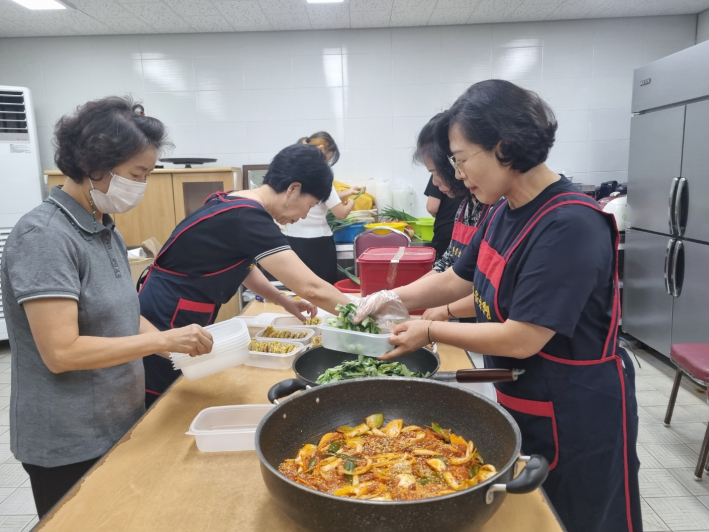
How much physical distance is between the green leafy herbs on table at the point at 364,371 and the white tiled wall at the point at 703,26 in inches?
210

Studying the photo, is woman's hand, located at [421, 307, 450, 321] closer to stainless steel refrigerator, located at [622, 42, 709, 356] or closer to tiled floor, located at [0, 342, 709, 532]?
tiled floor, located at [0, 342, 709, 532]

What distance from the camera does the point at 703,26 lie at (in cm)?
496

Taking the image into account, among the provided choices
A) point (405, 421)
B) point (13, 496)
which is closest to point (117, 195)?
point (405, 421)

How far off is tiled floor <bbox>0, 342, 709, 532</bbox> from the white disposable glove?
1662mm

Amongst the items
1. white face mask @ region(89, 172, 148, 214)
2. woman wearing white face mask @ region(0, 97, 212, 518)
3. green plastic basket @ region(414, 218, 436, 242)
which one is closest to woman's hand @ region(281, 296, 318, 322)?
woman wearing white face mask @ region(0, 97, 212, 518)

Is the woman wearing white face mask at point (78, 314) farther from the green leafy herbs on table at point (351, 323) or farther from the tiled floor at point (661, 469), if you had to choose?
the tiled floor at point (661, 469)

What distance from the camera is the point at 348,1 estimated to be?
14.2 feet

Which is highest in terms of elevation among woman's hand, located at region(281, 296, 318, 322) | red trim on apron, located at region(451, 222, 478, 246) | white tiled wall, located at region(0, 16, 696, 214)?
white tiled wall, located at region(0, 16, 696, 214)

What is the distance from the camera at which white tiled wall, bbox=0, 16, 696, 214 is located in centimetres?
511

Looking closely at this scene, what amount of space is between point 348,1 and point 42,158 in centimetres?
359

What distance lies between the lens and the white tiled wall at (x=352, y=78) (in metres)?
5.11

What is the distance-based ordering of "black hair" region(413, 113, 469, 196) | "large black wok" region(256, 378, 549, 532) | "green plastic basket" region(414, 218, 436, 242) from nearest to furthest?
"large black wok" region(256, 378, 549, 532), "black hair" region(413, 113, 469, 196), "green plastic basket" region(414, 218, 436, 242)

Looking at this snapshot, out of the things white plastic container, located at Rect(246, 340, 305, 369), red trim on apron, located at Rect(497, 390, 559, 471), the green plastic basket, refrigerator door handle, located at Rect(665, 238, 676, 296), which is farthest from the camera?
the green plastic basket

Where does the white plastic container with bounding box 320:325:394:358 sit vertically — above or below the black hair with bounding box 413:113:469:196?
below
